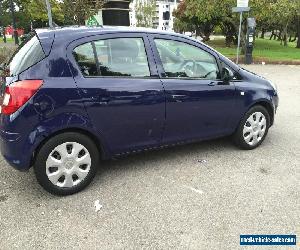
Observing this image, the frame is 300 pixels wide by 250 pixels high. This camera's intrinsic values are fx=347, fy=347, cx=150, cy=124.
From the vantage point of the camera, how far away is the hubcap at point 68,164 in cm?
353

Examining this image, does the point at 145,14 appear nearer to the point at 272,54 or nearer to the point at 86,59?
the point at 272,54

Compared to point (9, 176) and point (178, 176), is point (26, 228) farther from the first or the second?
point (178, 176)

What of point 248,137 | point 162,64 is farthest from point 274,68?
point 162,64

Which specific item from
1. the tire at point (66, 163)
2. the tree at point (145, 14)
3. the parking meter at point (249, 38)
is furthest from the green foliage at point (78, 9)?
the tree at point (145, 14)

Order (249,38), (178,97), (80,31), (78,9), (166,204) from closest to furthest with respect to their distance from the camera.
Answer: (166,204)
(80,31)
(178,97)
(249,38)
(78,9)

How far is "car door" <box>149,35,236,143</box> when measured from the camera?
4.08 m

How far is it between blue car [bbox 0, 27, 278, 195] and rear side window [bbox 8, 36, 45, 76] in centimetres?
1

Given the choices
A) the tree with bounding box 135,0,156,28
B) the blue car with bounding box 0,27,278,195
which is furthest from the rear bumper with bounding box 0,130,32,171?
the tree with bounding box 135,0,156,28

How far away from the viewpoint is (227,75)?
455 centimetres

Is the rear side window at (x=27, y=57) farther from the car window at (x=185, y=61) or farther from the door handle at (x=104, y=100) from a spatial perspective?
the car window at (x=185, y=61)

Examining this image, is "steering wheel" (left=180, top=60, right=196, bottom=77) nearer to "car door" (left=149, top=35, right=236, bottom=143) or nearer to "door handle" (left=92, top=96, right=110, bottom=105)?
"car door" (left=149, top=35, right=236, bottom=143)

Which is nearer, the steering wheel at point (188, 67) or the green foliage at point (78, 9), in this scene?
the steering wheel at point (188, 67)

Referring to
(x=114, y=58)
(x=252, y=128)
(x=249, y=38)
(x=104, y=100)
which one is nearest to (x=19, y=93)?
(x=104, y=100)

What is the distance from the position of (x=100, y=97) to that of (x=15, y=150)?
99 cm
